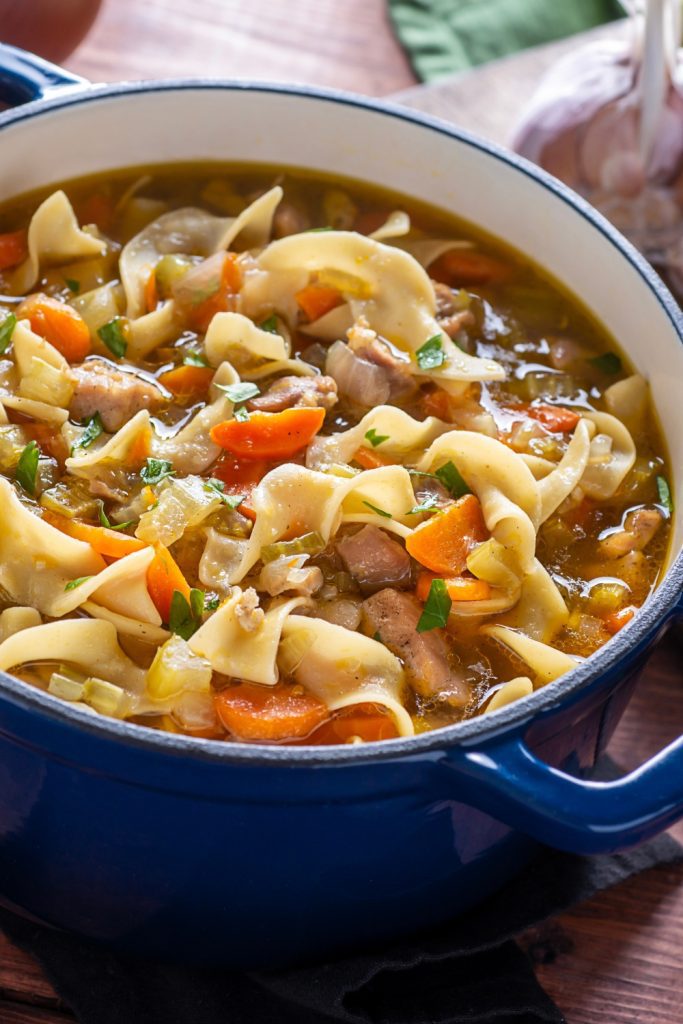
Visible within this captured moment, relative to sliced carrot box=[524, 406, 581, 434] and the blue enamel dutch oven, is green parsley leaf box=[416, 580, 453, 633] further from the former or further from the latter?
sliced carrot box=[524, 406, 581, 434]

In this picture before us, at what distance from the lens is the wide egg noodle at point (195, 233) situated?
4.61m

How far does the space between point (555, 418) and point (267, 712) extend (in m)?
1.59

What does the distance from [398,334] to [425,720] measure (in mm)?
1517

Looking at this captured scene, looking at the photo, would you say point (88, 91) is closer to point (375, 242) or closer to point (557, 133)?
point (375, 242)

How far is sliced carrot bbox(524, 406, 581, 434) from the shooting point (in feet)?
14.3

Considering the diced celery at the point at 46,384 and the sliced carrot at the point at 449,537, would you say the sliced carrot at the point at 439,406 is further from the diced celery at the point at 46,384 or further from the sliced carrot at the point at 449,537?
the diced celery at the point at 46,384

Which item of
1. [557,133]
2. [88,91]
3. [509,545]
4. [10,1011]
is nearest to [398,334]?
[509,545]

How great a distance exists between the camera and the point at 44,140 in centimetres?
460

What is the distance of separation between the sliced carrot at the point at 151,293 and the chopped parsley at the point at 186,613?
1299 millimetres

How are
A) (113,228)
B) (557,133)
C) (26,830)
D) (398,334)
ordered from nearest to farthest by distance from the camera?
(26,830) < (398,334) < (113,228) < (557,133)

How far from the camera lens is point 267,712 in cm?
338

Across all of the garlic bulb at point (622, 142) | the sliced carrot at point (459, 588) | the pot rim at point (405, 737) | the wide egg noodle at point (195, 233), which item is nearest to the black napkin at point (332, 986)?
the pot rim at point (405, 737)

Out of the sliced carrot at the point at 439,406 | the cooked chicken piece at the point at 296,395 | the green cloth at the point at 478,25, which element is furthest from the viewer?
the green cloth at the point at 478,25

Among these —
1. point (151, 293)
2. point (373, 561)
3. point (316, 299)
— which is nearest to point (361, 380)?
point (316, 299)
